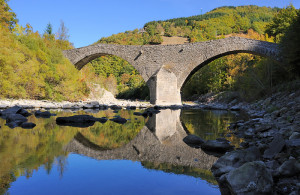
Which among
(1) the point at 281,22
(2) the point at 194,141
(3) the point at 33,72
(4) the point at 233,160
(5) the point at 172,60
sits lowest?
(2) the point at 194,141

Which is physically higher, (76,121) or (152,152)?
(76,121)

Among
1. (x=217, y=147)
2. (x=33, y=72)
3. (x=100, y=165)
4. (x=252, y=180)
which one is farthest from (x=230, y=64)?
(x=252, y=180)

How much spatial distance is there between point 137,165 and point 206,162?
0.98m

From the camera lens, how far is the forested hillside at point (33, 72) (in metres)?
13.1

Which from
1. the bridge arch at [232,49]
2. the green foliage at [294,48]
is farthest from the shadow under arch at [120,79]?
the green foliage at [294,48]

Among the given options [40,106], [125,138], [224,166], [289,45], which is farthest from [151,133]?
[40,106]

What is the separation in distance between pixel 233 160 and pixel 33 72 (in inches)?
566

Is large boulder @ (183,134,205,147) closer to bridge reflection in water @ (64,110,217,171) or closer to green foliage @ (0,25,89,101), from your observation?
bridge reflection in water @ (64,110,217,171)

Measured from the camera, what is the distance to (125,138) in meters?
5.34

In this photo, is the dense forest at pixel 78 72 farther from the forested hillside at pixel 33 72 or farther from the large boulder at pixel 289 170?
the large boulder at pixel 289 170

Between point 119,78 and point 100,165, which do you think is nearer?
point 100,165

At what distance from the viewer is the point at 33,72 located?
14.6 meters

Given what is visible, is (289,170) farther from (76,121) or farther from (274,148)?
(76,121)

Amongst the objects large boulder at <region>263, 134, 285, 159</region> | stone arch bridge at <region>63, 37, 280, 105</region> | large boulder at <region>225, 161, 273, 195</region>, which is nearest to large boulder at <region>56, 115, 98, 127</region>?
large boulder at <region>263, 134, 285, 159</region>
